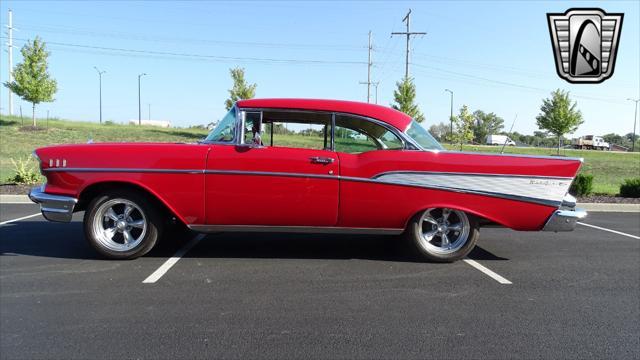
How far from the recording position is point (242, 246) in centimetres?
565

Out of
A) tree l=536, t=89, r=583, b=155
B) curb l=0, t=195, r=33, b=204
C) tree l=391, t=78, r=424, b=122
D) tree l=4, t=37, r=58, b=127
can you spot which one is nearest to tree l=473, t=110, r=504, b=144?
tree l=536, t=89, r=583, b=155

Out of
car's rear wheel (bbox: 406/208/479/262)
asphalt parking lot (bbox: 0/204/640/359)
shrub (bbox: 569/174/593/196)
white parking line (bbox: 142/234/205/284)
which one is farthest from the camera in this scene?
shrub (bbox: 569/174/593/196)

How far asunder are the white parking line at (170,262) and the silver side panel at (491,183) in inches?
93.6

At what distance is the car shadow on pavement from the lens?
5.25 metres

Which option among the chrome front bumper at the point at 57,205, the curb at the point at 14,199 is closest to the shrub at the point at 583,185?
the chrome front bumper at the point at 57,205

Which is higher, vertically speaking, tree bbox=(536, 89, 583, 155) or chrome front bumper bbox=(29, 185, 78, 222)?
tree bbox=(536, 89, 583, 155)

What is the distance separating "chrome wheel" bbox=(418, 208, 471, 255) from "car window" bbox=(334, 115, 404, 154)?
2.87ft

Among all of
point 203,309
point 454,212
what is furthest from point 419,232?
point 203,309

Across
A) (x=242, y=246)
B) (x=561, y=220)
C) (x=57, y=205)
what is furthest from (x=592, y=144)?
(x=57, y=205)

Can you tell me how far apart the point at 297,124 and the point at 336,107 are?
0.74 meters

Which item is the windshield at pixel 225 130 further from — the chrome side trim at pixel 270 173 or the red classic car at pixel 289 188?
the chrome side trim at pixel 270 173

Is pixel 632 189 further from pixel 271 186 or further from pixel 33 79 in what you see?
pixel 33 79

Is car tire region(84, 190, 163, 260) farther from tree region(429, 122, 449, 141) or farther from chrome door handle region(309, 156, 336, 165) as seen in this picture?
tree region(429, 122, 449, 141)

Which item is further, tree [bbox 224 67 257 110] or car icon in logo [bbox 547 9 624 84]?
tree [bbox 224 67 257 110]
